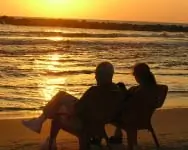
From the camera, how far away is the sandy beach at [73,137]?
7182mm

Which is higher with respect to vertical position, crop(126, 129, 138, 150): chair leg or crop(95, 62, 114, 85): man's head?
crop(95, 62, 114, 85): man's head

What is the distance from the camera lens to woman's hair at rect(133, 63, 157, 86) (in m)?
6.22

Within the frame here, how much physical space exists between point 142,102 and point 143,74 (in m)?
0.36

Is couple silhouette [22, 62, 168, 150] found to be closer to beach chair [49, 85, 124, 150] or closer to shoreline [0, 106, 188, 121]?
beach chair [49, 85, 124, 150]

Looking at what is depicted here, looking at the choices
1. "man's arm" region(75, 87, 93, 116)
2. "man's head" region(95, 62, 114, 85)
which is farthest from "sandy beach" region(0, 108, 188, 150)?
"man's head" region(95, 62, 114, 85)

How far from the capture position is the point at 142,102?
639cm

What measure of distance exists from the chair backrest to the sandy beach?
2.62ft

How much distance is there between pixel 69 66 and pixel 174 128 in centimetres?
1307

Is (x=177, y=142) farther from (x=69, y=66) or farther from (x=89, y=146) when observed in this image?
(x=69, y=66)

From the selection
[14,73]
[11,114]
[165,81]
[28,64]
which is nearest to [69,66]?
[28,64]

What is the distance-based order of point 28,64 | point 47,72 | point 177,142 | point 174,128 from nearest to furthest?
point 177,142 → point 174,128 → point 47,72 → point 28,64

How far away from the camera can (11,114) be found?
412 inches

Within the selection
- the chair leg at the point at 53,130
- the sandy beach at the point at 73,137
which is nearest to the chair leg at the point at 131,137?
the sandy beach at the point at 73,137

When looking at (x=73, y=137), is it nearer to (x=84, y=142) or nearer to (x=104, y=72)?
(x=84, y=142)
